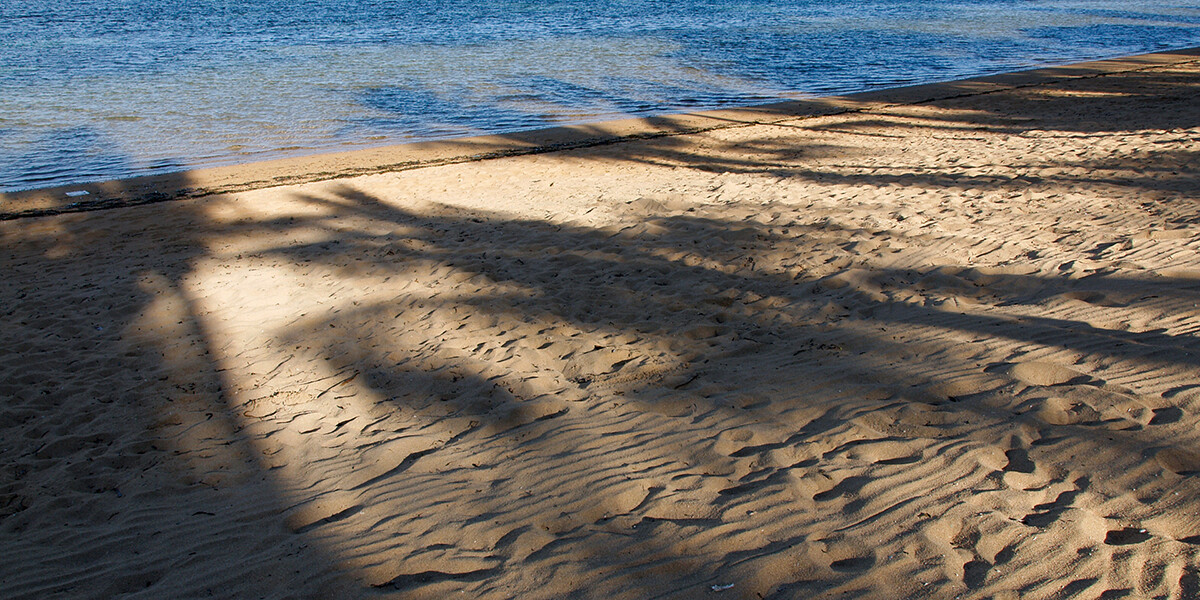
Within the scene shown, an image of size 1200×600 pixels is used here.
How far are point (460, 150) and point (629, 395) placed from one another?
8897 mm

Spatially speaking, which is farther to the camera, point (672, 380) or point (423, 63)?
point (423, 63)

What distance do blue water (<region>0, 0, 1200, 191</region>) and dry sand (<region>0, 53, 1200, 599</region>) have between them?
6.09 metres

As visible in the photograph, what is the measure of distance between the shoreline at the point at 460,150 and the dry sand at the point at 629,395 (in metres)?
1.44

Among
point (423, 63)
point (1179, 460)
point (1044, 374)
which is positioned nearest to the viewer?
point (1179, 460)

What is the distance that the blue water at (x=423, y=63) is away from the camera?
14078 millimetres

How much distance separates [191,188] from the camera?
10.4 metres

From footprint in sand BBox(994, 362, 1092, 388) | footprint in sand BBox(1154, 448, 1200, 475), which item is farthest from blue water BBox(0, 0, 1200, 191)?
footprint in sand BBox(1154, 448, 1200, 475)

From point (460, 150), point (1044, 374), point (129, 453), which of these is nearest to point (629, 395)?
point (1044, 374)

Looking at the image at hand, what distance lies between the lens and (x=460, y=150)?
12.4 m

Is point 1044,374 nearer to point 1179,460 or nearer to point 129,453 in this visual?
point 1179,460

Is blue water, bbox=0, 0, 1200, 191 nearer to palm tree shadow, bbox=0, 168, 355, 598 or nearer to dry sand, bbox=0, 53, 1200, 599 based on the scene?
palm tree shadow, bbox=0, 168, 355, 598

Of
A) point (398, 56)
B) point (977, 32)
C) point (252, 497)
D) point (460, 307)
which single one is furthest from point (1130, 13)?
point (252, 497)

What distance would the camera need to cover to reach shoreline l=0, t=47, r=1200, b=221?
395 inches

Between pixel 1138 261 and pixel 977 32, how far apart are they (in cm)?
2674
